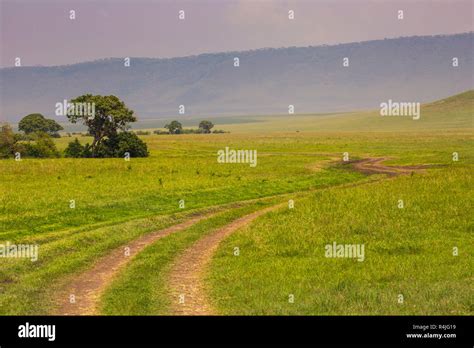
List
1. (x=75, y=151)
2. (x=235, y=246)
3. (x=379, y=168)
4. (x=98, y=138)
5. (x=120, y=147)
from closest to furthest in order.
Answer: (x=235, y=246), (x=379, y=168), (x=120, y=147), (x=98, y=138), (x=75, y=151)

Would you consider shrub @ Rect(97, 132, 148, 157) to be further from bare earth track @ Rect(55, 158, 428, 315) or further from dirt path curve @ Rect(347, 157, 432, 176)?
bare earth track @ Rect(55, 158, 428, 315)

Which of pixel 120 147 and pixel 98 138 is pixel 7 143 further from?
pixel 120 147

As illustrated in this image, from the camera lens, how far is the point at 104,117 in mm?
76062

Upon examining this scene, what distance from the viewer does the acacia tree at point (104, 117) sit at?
75375mm

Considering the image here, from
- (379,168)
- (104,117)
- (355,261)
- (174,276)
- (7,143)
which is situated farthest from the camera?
(104,117)

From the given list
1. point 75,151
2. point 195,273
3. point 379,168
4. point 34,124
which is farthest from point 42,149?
point 195,273

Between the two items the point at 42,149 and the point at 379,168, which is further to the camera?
the point at 42,149

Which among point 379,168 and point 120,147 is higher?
point 120,147

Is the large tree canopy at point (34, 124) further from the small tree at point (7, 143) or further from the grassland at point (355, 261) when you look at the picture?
the grassland at point (355, 261)

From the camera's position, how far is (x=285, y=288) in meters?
17.8

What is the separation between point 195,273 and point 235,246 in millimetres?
4332

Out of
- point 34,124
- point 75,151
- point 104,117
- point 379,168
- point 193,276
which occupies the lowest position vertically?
point 193,276

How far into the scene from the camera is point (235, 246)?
24.1 m
